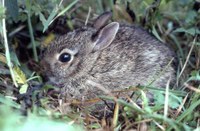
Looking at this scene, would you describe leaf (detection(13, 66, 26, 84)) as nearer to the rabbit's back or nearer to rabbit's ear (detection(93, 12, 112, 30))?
the rabbit's back

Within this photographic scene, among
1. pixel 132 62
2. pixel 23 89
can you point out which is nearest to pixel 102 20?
pixel 132 62

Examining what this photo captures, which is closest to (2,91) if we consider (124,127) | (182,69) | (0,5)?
(0,5)

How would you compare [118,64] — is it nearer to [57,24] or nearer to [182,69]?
[182,69]

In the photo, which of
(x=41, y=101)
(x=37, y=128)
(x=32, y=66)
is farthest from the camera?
(x=32, y=66)

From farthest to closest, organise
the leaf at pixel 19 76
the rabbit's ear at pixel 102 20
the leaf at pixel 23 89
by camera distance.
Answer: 1. the rabbit's ear at pixel 102 20
2. the leaf at pixel 19 76
3. the leaf at pixel 23 89

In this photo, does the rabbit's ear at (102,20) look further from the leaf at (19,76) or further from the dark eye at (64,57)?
the leaf at (19,76)

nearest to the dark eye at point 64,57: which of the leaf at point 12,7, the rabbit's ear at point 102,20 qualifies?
the rabbit's ear at point 102,20

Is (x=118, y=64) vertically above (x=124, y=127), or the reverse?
(x=118, y=64)
